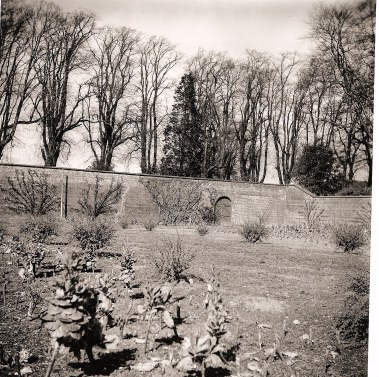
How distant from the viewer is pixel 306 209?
2178 cm

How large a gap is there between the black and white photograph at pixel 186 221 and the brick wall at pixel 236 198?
A: 0.29 ft

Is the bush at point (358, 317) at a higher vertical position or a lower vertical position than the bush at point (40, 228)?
lower

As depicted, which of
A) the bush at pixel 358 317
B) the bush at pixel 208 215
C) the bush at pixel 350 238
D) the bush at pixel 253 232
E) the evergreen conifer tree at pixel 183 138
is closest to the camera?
the bush at pixel 358 317

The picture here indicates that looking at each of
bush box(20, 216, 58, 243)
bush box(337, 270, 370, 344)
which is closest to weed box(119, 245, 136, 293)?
bush box(337, 270, 370, 344)

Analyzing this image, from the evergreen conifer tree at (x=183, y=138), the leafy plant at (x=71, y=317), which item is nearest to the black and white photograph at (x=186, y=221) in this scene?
the leafy plant at (x=71, y=317)

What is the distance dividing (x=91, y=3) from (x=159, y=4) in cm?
117

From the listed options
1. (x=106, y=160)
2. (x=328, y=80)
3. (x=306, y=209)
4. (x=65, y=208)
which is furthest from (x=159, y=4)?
(x=106, y=160)

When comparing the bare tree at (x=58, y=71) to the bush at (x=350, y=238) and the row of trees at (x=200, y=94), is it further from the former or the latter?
the bush at (x=350, y=238)

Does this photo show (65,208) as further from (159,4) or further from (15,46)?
(159,4)

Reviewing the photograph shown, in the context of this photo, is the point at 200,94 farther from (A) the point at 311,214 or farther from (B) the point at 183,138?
(A) the point at 311,214

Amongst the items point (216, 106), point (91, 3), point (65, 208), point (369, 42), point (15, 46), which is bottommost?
point (65, 208)

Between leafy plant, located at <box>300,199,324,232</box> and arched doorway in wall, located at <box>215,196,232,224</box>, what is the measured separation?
4.86 metres

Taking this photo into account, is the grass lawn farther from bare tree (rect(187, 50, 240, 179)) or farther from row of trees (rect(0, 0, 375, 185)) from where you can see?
bare tree (rect(187, 50, 240, 179))

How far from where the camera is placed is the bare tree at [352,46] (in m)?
5.25
